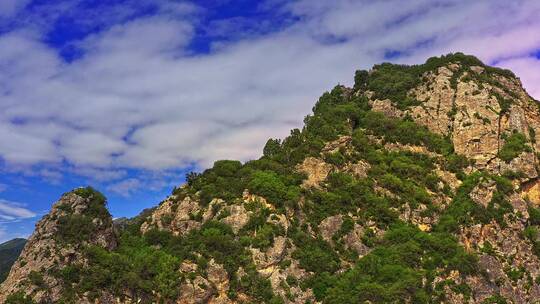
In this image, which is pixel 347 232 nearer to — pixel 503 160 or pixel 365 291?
pixel 365 291

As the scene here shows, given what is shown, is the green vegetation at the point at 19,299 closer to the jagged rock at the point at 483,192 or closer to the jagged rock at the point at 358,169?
the jagged rock at the point at 358,169

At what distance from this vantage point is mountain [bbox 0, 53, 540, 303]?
63.2 meters

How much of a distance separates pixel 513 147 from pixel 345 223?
34333 mm

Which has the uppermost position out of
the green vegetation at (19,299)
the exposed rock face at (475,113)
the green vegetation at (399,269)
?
the exposed rock face at (475,113)

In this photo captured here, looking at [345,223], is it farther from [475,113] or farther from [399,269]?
[475,113]

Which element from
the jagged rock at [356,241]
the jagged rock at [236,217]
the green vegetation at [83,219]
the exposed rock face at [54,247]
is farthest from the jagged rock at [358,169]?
the green vegetation at [83,219]

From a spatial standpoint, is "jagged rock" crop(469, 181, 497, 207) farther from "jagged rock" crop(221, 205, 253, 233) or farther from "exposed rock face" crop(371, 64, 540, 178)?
"jagged rock" crop(221, 205, 253, 233)

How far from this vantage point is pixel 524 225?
74062 millimetres

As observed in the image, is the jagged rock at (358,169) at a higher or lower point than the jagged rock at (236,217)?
higher

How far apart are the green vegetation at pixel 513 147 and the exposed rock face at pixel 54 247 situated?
6625 centimetres

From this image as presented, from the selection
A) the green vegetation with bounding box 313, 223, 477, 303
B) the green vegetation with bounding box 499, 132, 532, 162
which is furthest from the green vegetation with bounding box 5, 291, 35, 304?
the green vegetation with bounding box 499, 132, 532, 162

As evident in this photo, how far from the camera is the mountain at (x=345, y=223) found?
63.2 metres

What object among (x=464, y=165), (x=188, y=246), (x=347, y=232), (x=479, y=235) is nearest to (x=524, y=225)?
(x=479, y=235)

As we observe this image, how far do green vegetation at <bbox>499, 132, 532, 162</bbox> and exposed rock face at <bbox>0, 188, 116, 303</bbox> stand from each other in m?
66.3
